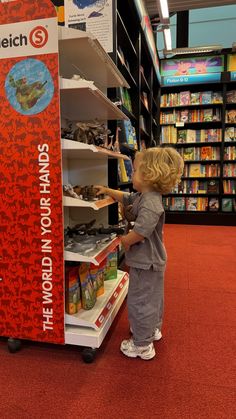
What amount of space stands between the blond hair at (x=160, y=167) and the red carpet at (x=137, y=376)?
36.1 inches

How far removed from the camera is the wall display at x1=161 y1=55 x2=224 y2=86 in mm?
5343

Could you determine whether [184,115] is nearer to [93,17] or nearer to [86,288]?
[93,17]

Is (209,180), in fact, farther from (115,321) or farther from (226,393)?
(226,393)

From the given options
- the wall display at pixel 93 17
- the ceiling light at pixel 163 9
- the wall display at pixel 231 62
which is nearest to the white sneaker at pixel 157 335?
the wall display at pixel 93 17

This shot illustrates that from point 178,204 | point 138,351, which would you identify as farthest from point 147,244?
point 178,204

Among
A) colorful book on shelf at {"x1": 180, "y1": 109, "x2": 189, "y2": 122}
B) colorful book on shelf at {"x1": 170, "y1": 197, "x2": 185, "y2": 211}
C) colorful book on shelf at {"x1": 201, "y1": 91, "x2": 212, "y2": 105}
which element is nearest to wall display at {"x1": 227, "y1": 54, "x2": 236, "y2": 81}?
colorful book on shelf at {"x1": 201, "y1": 91, "x2": 212, "y2": 105}

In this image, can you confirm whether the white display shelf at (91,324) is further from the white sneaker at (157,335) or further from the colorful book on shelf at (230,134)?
the colorful book on shelf at (230,134)

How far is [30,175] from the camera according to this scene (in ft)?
4.82

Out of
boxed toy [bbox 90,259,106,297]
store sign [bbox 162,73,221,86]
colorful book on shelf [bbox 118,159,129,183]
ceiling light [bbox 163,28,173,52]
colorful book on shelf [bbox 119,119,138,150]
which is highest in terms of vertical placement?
ceiling light [bbox 163,28,173,52]

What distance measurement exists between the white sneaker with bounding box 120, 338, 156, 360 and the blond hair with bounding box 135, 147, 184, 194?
84 cm

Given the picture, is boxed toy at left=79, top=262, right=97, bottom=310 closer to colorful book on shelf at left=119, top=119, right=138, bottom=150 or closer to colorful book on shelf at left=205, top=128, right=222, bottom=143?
colorful book on shelf at left=119, top=119, right=138, bottom=150

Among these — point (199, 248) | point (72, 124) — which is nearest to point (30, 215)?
point (72, 124)

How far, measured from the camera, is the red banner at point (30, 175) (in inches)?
54.7

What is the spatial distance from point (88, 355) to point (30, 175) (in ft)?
3.14
